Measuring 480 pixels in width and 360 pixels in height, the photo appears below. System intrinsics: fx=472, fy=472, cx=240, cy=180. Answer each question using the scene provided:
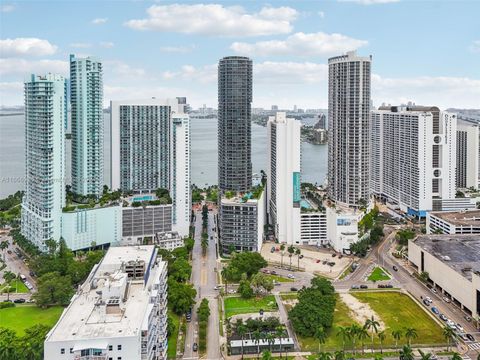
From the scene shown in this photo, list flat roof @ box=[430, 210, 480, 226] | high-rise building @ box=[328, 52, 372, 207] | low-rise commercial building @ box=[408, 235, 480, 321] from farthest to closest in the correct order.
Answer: high-rise building @ box=[328, 52, 372, 207] → flat roof @ box=[430, 210, 480, 226] → low-rise commercial building @ box=[408, 235, 480, 321]

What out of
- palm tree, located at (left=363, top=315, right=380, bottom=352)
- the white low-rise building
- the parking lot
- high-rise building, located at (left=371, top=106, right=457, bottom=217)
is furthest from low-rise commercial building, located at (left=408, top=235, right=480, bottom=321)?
the white low-rise building

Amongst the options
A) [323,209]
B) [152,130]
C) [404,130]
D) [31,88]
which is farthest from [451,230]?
[31,88]

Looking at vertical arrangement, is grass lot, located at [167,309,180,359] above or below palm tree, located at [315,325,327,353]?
below

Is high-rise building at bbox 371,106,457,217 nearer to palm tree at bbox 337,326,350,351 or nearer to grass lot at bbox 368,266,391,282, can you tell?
grass lot at bbox 368,266,391,282

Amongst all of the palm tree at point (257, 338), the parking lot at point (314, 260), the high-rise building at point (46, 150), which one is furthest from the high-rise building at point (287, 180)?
the palm tree at point (257, 338)

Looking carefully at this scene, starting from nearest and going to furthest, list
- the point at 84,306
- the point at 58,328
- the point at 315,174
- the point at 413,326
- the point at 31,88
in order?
the point at 58,328, the point at 84,306, the point at 413,326, the point at 31,88, the point at 315,174

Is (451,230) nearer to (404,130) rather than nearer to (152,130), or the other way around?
(404,130)
